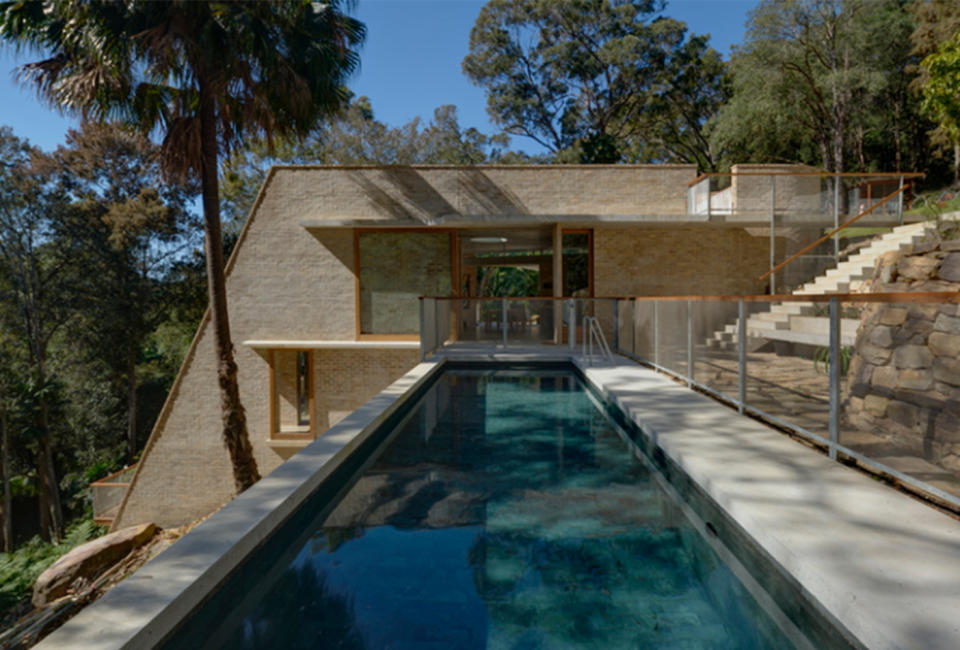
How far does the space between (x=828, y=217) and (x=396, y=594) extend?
13.6 metres

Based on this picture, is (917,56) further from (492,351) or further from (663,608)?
(663,608)

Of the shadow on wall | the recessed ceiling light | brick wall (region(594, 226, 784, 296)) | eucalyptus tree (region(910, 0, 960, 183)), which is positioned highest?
eucalyptus tree (region(910, 0, 960, 183))

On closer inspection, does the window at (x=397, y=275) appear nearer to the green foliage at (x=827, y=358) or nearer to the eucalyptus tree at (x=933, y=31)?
the green foliage at (x=827, y=358)

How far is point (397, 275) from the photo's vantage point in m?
15.1

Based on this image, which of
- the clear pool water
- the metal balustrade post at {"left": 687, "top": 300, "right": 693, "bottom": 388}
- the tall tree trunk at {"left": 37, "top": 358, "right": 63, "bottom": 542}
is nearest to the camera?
the clear pool water

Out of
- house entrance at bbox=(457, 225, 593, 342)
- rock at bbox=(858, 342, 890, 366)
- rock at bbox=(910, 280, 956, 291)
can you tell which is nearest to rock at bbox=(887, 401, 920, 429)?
rock at bbox=(858, 342, 890, 366)

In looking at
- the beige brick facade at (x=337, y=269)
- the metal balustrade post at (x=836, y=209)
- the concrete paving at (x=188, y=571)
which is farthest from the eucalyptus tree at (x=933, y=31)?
the concrete paving at (x=188, y=571)

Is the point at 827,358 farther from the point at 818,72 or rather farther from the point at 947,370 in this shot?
the point at 818,72

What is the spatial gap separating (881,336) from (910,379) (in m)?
0.41

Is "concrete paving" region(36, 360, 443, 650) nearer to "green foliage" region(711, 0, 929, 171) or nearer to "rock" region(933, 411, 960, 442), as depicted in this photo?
"rock" region(933, 411, 960, 442)

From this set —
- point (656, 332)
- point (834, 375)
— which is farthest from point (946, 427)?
point (656, 332)

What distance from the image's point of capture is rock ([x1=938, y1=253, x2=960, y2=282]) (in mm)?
5523

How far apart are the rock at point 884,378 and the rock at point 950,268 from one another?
2.41 metres

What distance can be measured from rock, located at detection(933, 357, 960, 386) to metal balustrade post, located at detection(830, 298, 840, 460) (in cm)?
65
